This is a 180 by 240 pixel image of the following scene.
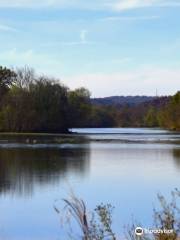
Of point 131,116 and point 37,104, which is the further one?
point 131,116

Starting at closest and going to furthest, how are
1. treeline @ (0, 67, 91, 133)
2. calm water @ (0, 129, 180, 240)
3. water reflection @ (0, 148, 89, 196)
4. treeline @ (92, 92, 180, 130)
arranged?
calm water @ (0, 129, 180, 240) → water reflection @ (0, 148, 89, 196) → treeline @ (0, 67, 91, 133) → treeline @ (92, 92, 180, 130)

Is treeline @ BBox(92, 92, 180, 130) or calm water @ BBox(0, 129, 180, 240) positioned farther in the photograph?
treeline @ BBox(92, 92, 180, 130)

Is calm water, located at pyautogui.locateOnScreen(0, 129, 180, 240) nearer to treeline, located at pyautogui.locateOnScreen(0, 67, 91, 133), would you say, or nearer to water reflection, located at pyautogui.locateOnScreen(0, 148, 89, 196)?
water reflection, located at pyautogui.locateOnScreen(0, 148, 89, 196)

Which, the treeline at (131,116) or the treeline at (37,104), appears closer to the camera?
the treeline at (37,104)

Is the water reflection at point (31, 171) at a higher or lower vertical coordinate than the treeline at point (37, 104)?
lower

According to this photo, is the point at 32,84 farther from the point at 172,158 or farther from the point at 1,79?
the point at 172,158

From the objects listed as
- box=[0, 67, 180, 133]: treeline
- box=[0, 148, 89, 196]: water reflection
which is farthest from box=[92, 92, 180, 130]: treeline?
box=[0, 148, 89, 196]: water reflection

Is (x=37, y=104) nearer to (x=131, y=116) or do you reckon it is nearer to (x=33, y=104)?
(x=33, y=104)

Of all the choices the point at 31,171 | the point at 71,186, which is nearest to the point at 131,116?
the point at 31,171

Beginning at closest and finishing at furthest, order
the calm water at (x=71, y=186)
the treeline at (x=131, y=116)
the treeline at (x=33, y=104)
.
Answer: the calm water at (x=71, y=186) < the treeline at (x=33, y=104) < the treeline at (x=131, y=116)

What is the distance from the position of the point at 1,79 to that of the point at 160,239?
2988 inches

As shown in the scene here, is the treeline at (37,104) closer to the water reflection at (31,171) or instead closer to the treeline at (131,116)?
the treeline at (131,116)

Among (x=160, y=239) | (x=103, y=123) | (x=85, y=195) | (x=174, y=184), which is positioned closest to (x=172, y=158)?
(x=174, y=184)

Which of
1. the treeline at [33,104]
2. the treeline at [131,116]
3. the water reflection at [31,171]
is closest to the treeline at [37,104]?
the treeline at [33,104]
